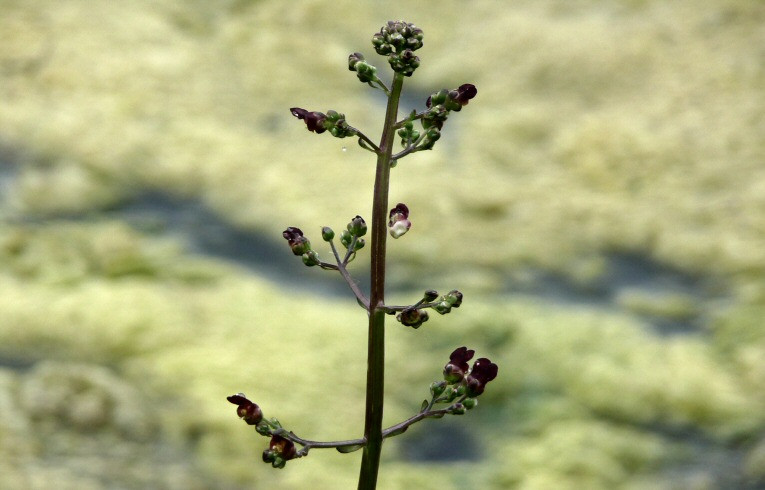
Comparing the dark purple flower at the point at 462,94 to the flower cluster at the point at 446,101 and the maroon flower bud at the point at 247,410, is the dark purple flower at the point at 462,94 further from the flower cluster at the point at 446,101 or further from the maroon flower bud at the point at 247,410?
the maroon flower bud at the point at 247,410

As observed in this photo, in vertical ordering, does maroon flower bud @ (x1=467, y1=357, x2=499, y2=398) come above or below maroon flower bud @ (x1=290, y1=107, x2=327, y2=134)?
below

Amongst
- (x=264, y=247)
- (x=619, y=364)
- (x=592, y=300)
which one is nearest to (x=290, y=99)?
(x=264, y=247)

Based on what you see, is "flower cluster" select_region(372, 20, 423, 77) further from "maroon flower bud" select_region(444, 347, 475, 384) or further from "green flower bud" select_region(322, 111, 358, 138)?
"maroon flower bud" select_region(444, 347, 475, 384)

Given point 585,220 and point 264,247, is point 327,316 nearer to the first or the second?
point 264,247

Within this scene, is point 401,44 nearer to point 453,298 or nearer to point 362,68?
point 362,68

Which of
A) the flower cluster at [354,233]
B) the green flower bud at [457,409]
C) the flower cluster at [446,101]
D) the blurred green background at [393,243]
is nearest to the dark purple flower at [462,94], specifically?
the flower cluster at [446,101]

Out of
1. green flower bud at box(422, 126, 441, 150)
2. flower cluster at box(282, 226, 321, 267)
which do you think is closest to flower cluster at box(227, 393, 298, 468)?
flower cluster at box(282, 226, 321, 267)
